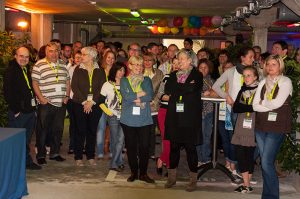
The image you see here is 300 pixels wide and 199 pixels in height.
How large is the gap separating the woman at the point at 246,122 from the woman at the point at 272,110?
0.30 m

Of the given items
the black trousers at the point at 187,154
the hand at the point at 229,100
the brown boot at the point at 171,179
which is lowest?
the brown boot at the point at 171,179

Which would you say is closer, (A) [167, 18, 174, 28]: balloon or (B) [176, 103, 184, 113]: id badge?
(B) [176, 103, 184, 113]: id badge

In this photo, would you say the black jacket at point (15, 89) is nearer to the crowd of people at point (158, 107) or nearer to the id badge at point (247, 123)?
the crowd of people at point (158, 107)

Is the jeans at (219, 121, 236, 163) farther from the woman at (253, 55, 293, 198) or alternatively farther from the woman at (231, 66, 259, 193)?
the woman at (253, 55, 293, 198)

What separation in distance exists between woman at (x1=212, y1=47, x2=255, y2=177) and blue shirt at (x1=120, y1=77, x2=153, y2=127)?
0.85 m

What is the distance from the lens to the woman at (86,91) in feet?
20.5

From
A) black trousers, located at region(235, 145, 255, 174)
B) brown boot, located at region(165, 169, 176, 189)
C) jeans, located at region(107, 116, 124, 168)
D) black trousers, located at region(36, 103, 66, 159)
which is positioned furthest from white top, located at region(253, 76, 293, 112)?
black trousers, located at region(36, 103, 66, 159)

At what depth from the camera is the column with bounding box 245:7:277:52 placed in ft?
44.4

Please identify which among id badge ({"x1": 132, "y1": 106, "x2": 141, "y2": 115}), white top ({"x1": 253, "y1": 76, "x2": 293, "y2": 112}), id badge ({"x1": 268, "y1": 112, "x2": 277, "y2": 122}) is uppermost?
white top ({"x1": 253, "y1": 76, "x2": 293, "y2": 112})

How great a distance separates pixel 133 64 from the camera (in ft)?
17.9

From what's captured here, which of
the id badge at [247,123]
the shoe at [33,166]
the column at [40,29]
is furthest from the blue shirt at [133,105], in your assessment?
the column at [40,29]

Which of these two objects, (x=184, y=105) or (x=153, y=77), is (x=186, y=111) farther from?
(x=153, y=77)

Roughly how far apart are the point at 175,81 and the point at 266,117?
1.06m

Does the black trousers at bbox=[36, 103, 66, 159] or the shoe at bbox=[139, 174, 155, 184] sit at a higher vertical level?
the black trousers at bbox=[36, 103, 66, 159]
